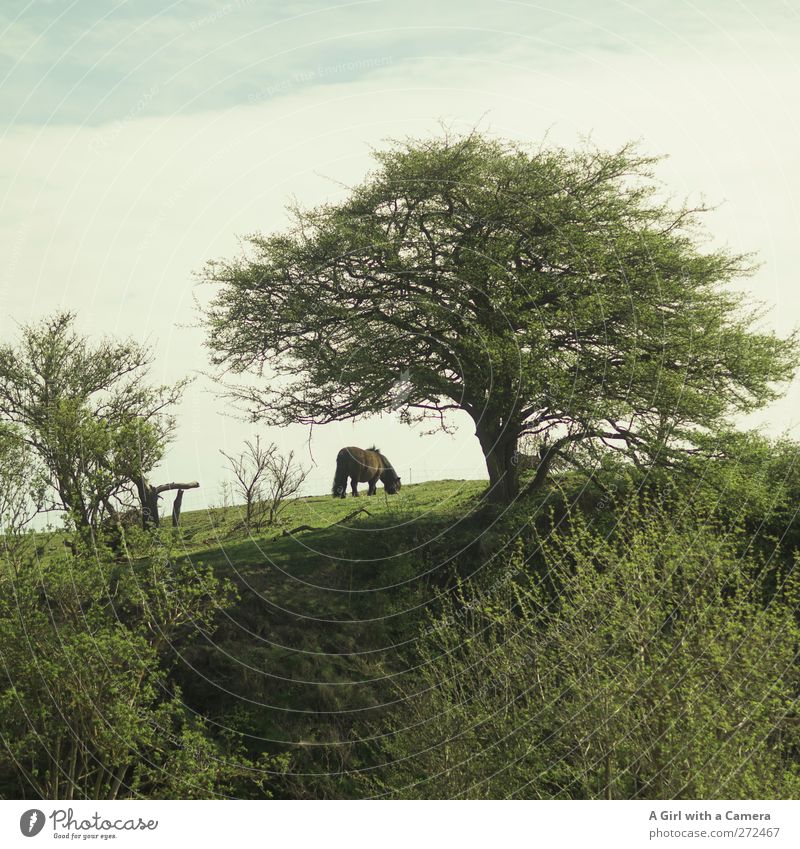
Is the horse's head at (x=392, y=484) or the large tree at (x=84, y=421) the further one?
the horse's head at (x=392, y=484)

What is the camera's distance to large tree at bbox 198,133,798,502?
31.4m

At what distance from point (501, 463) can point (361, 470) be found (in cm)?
1041

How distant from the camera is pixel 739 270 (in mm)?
33594

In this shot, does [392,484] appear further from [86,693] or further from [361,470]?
[86,693]

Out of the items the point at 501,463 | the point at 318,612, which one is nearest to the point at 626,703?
the point at 318,612

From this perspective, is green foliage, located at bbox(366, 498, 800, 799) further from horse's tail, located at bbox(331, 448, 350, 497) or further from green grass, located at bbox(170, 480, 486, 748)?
horse's tail, located at bbox(331, 448, 350, 497)

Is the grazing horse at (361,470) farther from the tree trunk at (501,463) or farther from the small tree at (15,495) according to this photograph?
the small tree at (15,495)

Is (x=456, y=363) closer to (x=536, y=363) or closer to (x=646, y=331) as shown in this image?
(x=536, y=363)

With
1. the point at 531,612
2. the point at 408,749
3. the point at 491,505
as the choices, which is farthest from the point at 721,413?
the point at 408,749

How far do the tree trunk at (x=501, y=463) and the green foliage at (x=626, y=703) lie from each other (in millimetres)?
7865

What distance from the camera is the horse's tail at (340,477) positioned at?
42312 mm

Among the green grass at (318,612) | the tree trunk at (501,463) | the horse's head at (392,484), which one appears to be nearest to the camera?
the green grass at (318,612)

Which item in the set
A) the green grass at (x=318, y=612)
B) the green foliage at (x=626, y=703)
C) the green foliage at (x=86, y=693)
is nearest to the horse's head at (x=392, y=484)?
the green grass at (x=318, y=612)
